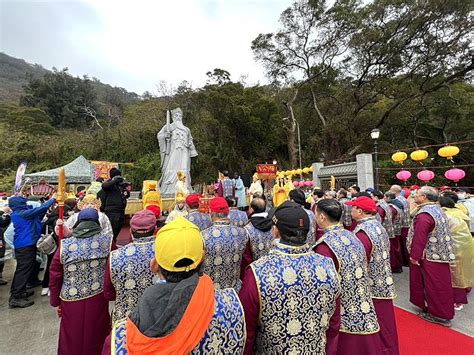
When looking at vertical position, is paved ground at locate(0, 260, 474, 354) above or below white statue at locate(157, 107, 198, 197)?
below

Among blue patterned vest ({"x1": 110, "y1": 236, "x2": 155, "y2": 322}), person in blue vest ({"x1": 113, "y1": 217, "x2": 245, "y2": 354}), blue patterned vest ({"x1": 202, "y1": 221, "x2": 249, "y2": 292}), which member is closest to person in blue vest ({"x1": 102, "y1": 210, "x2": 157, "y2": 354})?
blue patterned vest ({"x1": 110, "y1": 236, "x2": 155, "y2": 322})

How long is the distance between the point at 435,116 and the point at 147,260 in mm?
24418

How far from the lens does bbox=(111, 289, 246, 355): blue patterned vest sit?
1132mm

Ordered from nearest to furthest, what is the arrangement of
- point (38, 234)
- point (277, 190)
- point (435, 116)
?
point (38, 234) → point (277, 190) → point (435, 116)

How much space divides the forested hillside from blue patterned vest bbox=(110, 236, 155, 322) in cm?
1551

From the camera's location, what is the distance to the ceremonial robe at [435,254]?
11.5 feet

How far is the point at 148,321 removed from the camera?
3.49 ft

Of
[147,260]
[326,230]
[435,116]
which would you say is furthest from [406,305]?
[435,116]

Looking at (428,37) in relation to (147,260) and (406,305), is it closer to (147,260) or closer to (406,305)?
(406,305)

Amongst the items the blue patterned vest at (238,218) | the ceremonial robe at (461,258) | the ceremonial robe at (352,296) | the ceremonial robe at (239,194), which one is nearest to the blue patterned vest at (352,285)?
the ceremonial robe at (352,296)

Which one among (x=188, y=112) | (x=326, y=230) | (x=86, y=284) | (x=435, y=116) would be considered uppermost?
(x=188, y=112)

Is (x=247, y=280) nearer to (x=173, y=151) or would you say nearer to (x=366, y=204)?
(x=366, y=204)

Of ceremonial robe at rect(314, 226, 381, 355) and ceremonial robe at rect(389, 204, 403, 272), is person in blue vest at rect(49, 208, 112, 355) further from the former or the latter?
ceremonial robe at rect(389, 204, 403, 272)

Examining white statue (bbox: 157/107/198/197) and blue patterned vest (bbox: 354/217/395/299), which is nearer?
blue patterned vest (bbox: 354/217/395/299)
